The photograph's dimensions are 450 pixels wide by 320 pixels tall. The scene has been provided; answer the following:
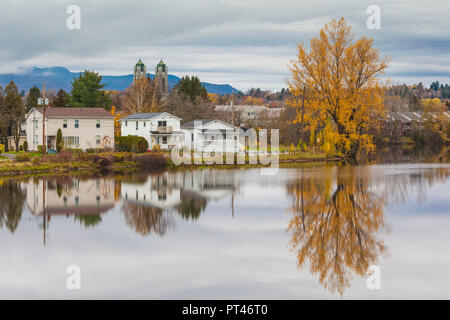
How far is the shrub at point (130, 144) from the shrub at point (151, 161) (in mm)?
9527

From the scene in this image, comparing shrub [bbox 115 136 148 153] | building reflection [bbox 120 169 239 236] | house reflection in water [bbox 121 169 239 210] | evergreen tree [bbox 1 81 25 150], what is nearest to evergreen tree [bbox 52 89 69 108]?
evergreen tree [bbox 1 81 25 150]

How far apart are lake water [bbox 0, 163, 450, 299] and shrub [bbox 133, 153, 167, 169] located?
58.7 feet

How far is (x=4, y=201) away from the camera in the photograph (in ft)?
75.8

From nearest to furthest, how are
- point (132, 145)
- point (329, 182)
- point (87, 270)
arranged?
point (87, 270) < point (329, 182) < point (132, 145)

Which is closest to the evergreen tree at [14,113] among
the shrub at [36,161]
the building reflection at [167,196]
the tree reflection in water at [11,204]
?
the shrub at [36,161]

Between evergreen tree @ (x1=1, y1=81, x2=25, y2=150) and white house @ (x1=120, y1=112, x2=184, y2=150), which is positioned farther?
evergreen tree @ (x1=1, y1=81, x2=25, y2=150)

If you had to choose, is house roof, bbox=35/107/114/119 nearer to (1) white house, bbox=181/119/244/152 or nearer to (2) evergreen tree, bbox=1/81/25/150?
(2) evergreen tree, bbox=1/81/25/150

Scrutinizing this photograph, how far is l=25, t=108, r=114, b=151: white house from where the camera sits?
58.3m

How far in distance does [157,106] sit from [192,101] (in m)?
7.36

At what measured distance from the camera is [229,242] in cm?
1498

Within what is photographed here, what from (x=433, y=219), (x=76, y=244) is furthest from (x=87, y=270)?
(x=433, y=219)

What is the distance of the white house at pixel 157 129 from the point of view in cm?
6366

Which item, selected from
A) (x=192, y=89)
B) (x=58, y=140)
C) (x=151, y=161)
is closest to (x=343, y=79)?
(x=151, y=161)

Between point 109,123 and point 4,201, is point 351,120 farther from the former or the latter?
point 4,201
